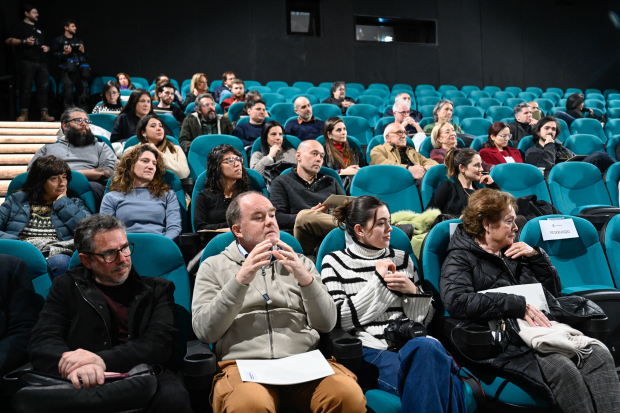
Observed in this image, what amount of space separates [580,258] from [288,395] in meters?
1.50

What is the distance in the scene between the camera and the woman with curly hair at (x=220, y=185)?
2633 mm

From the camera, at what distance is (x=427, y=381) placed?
4.61 feet

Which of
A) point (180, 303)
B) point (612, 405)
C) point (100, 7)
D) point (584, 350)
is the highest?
point (100, 7)

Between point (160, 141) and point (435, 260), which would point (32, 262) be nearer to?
point (435, 260)

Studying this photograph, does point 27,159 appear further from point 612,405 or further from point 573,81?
point 573,81

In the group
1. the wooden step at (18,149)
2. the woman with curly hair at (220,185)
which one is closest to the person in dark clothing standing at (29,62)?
the wooden step at (18,149)

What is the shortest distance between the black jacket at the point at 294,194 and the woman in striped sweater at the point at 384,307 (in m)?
0.74

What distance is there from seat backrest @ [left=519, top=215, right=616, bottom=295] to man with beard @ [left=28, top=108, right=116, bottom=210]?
2.54 m

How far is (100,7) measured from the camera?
729cm

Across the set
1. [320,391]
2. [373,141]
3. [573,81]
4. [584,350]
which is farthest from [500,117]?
[320,391]

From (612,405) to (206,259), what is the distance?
1341 millimetres

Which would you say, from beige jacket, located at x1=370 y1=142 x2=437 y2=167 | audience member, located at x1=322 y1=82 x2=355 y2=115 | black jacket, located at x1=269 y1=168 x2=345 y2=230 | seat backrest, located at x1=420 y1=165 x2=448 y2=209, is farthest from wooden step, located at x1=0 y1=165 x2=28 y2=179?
audience member, located at x1=322 y1=82 x2=355 y2=115

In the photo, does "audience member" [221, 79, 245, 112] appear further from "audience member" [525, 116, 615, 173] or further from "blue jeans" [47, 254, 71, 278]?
"blue jeans" [47, 254, 71, 278]

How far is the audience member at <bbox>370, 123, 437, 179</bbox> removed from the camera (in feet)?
12.0
